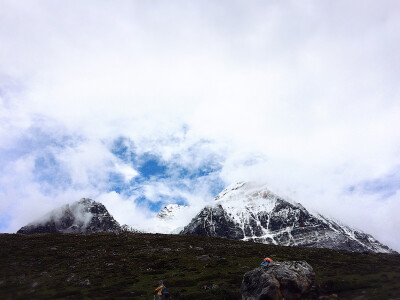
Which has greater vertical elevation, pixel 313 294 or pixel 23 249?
pixel 23 249

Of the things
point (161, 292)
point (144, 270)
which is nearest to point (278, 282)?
point (161, 292)

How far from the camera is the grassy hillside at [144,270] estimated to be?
1315 inches

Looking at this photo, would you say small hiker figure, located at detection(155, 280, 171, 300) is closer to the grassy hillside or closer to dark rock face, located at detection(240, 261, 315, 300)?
the grassy hillside

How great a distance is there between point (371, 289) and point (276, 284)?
1425 centimetres

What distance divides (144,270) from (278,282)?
84.5 ft

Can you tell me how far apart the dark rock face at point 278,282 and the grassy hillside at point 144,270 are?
349cm

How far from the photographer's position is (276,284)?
2711 centimetres

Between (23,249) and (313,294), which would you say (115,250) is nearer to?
(23,249)

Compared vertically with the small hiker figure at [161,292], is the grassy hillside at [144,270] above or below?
above

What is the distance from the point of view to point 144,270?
150ft

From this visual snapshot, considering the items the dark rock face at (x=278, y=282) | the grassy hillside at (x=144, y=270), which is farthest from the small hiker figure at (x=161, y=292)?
the dark rock face at (x=278, y=282)

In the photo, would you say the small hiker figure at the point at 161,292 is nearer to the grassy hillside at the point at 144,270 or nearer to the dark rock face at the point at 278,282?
the grassy hillside at the point at 144,270

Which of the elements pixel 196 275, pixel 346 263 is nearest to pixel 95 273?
pixel 196 275

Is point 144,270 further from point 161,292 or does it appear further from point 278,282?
point 278,282
